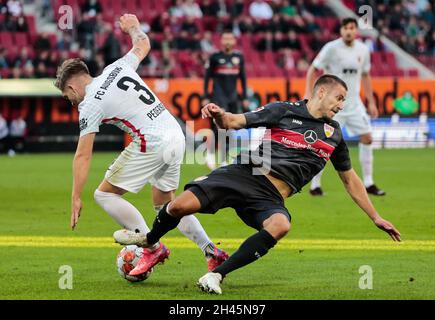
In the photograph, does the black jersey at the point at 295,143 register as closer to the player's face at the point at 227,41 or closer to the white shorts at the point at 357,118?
the white shorts at the point at 357,118

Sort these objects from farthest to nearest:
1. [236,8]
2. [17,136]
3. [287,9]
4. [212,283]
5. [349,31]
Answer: [287,9] < [236,8] < [17,136] < [349,31] < [212,283]

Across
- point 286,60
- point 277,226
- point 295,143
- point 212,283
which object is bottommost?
point 286,60

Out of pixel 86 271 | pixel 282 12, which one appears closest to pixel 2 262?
pixel 86 271


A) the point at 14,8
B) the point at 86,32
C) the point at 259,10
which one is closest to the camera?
the point at 86,32

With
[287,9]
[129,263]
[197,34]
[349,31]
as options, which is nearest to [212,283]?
[129,263]

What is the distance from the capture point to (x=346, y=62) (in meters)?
15.8

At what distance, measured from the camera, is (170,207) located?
777 cm

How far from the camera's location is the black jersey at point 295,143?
8.00 metres

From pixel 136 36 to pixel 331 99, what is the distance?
1.97m

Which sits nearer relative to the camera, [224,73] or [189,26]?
[224,73]

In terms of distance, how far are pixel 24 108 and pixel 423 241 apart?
16861 mm

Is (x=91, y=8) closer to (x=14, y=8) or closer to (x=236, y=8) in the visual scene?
(x=14, y=8)

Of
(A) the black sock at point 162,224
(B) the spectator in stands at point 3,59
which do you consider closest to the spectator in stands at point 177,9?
(B) the spectator in stands at point 3,59

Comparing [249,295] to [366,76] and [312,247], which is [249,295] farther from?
[366,76]
